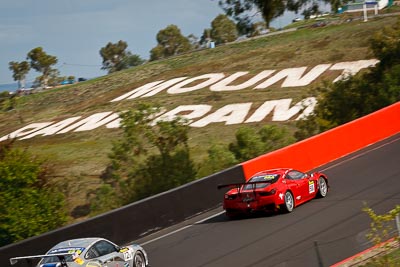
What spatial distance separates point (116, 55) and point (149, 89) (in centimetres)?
8563

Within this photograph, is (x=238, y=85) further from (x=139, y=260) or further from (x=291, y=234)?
(x=139, y=260)

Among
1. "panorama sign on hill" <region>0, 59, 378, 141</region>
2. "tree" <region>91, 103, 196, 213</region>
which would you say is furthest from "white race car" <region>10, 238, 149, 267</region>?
"panorama sign on hill" <region>0, 59, 378, 141</region>

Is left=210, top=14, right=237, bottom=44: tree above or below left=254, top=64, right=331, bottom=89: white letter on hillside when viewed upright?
above

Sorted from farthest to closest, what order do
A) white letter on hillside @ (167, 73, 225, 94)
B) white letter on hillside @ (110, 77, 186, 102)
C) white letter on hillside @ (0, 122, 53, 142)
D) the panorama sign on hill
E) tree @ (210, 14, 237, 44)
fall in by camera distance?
tree @ (210, 14, 237, 44), white letter on hillside @ (110, 77, 186, 102), white letter on hillside @ (167, 73, 225, 94), white letter on hillside @ (0, 122, 53, 142), the panorama sign on hill

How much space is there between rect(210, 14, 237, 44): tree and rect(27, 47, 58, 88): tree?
3433 cm

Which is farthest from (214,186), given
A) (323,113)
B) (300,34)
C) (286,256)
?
(300,34)

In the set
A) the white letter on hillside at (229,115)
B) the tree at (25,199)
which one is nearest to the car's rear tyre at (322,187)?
the tree at (25,199)

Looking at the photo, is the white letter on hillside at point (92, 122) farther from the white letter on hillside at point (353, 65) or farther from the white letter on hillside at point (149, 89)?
the white letter on hillside at point (353, 65)

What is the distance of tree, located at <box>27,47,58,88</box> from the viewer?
122000 millimetres

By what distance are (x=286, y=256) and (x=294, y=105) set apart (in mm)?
35615

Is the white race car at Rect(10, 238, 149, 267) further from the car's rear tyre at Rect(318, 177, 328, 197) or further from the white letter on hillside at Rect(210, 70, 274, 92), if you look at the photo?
the white letter on hillside at Rect(210, 70, 274, 92)

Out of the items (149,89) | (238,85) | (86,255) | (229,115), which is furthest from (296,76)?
(86,255)

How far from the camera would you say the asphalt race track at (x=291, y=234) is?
47.4ft

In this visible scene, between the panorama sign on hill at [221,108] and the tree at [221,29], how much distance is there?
7405cm
